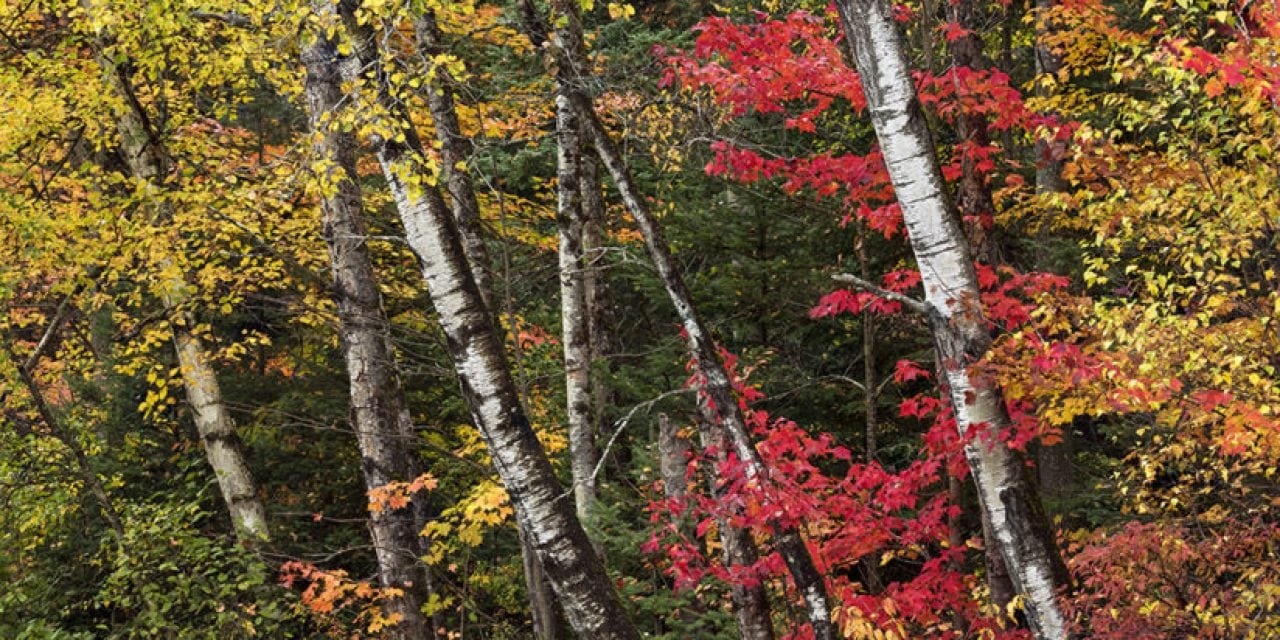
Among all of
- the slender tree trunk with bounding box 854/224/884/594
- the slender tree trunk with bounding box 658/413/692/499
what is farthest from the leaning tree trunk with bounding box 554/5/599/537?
the slender tree trunk with bounding box 854/224/884/594

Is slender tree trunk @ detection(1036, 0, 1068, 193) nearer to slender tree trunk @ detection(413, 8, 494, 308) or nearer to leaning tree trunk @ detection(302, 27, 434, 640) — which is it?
slender tree trunk @ detection(413, 8, 494, 308)

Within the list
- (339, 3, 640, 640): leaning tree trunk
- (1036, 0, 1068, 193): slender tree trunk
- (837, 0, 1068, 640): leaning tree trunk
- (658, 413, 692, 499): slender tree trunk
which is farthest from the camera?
(658, 413, 692, 499): slender tree trunk

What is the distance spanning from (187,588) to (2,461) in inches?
157

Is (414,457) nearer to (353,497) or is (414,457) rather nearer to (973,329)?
(353,497)

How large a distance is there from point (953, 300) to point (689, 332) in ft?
4.72

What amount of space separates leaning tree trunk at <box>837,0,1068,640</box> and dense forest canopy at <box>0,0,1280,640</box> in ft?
0.05

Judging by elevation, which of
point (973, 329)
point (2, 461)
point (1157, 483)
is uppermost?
point (2, 461)

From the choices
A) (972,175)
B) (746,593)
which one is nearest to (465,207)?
(746,593)

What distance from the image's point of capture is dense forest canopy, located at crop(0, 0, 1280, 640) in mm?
4773

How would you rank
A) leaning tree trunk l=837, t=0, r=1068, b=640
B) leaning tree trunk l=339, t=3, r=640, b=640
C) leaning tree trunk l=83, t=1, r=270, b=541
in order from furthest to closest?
leaning tree trunk l=83, t=1, r=270, b=541 → leaning tree trunk l=339, t=3, r=640, b=640 → leaning tree trunk l=837, t=0, r=1068, b=640

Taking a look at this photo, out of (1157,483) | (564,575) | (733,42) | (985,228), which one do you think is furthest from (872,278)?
(564,575)

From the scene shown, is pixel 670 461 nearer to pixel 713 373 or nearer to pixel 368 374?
pixel 368 374

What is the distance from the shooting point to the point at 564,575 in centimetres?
473

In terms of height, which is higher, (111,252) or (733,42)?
(111,252)
